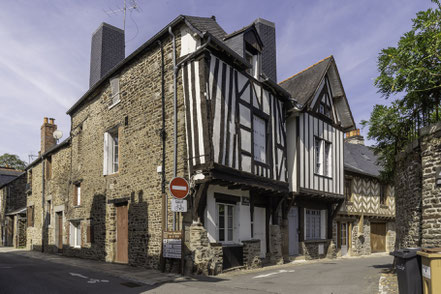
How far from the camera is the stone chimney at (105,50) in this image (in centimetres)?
1620

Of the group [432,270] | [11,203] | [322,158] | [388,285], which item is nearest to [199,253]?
[388,285]

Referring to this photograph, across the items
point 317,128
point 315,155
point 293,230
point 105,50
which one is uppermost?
point 105,50

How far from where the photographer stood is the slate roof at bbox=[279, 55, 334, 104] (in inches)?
572

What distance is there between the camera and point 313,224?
51.2 ft

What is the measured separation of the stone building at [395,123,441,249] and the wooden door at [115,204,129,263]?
8028 millimetres

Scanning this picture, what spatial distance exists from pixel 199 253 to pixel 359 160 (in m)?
15.2

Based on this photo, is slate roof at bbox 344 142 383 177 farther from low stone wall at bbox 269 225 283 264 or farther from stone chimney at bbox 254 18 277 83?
low stone wall at bbox 269 225 283 264

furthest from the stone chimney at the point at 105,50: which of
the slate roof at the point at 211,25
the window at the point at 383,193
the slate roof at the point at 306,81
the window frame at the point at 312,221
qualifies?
the window at the point at 383,193

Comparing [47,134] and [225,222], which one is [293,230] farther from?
[47,134]

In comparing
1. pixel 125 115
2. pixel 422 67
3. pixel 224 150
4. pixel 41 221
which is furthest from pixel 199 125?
pixel 41 221

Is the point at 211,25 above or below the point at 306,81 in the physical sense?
above

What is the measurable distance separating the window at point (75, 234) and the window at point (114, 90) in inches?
225

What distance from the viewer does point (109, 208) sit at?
515 inches

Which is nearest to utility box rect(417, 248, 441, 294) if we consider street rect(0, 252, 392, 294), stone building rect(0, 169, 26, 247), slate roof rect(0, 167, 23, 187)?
street rect(0, 252, 392, 294)
